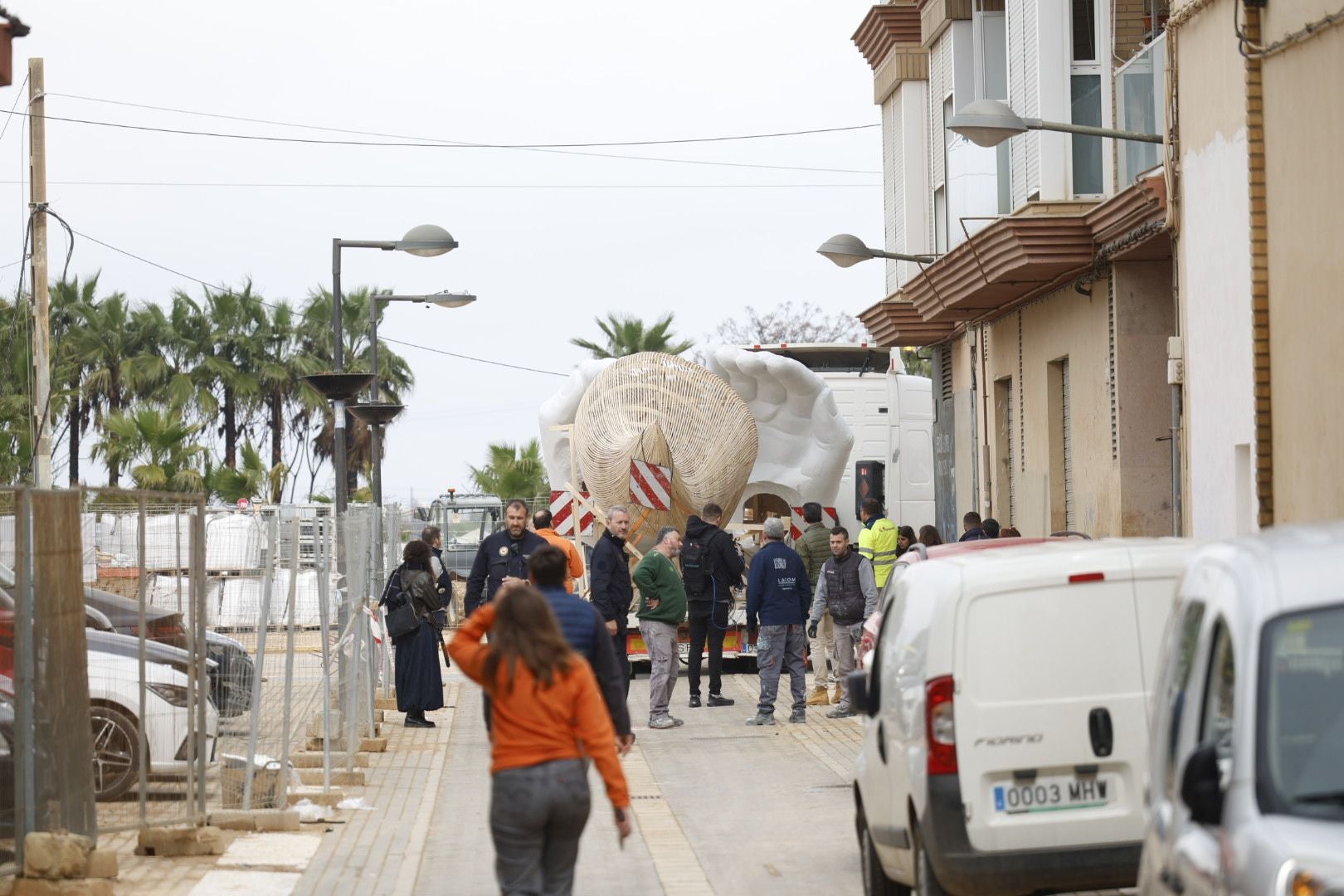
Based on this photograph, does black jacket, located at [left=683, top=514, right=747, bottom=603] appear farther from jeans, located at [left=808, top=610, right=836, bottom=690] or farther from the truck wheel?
the truck wheel

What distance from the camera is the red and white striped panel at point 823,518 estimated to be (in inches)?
1045

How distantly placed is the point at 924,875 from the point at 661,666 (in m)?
10.5

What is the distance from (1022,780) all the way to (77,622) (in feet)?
15.4

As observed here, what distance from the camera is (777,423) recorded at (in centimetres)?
2925

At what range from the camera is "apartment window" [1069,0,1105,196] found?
2061 centimetres

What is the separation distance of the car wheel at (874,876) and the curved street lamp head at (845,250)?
508 inches

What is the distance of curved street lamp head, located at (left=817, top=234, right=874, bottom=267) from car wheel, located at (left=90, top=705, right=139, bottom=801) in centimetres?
1225

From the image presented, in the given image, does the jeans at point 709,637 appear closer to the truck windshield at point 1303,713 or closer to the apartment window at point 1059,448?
the apartment window at point 1059,448

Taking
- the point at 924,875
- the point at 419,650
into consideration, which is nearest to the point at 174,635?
the point at 924,875

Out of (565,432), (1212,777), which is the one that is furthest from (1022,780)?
(565,432)

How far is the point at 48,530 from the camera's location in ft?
30.5

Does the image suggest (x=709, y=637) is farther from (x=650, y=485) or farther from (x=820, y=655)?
(x=650, y=485)

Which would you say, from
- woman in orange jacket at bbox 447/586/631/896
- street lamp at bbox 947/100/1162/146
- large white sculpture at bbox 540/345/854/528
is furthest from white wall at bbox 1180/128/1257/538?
large white sculpture at bbox 540/345/854/528

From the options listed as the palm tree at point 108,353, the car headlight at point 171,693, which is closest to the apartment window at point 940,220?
the car headlight at point 171,693
